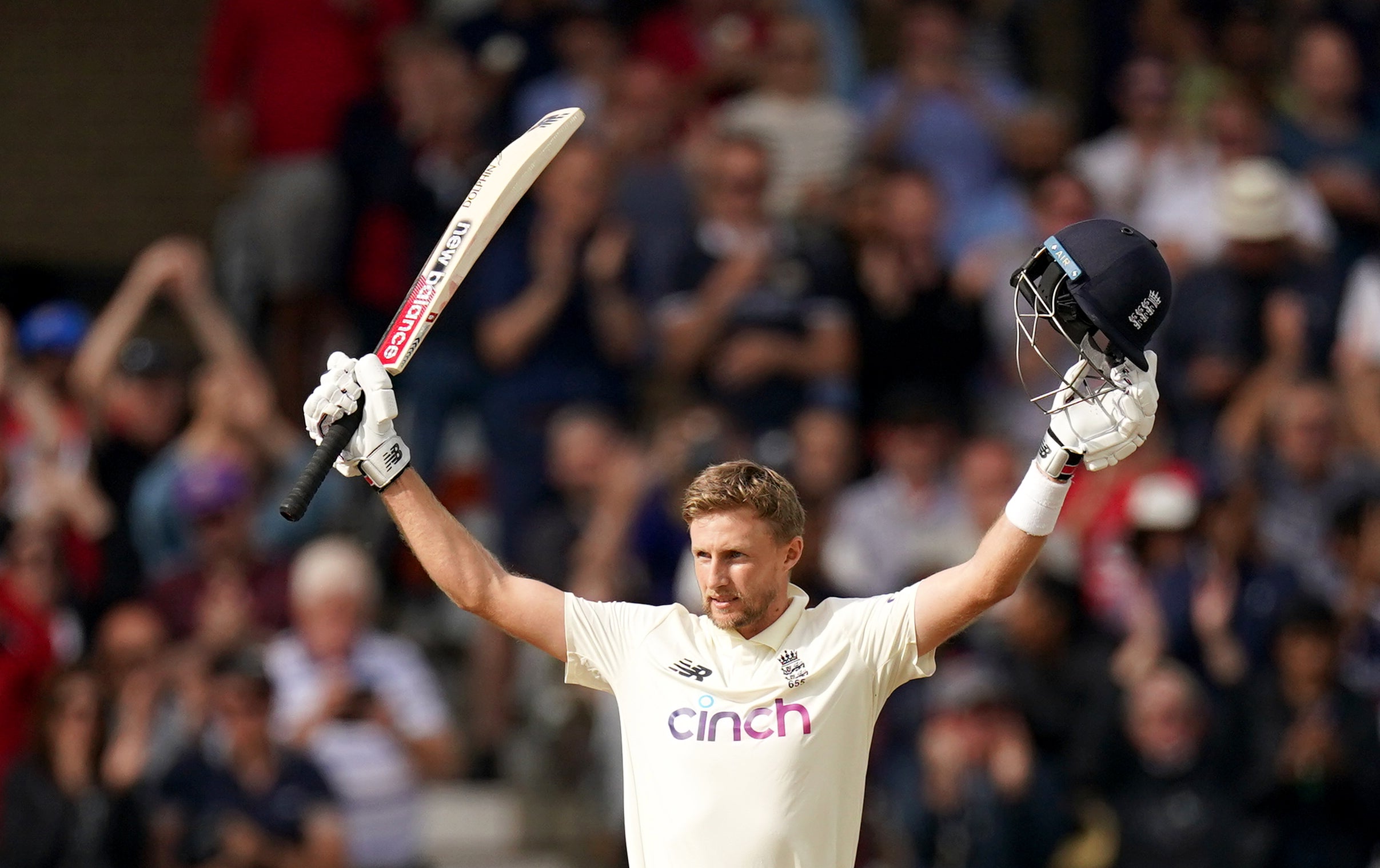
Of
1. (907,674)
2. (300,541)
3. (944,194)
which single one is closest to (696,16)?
(944,194)

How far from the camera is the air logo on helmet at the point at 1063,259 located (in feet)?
19.0

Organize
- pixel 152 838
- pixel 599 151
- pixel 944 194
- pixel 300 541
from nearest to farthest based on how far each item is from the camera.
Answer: pixel 152 838
pixel 300 541
pixel 599 151
pixel 944 194

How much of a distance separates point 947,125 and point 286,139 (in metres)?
3.86

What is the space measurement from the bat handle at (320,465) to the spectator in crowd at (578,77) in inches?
250

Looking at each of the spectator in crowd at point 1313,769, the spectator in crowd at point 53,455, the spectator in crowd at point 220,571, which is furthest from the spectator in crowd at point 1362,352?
the spectator in crowd at point 53,455

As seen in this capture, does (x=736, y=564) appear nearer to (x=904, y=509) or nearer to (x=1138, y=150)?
(x=904, y=509)

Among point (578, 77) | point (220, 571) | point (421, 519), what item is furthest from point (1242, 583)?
point (421, 519)

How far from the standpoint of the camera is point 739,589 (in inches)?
232

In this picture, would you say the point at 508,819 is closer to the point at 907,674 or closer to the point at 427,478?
the point at 427,478

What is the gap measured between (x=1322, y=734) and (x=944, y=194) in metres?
4.07

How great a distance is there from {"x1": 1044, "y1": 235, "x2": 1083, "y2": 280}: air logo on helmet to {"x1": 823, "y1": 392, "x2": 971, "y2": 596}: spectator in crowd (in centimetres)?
498

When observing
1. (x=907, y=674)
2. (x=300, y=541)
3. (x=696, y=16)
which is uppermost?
(x=696, y=16)

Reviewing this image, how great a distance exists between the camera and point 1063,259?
5848 mm

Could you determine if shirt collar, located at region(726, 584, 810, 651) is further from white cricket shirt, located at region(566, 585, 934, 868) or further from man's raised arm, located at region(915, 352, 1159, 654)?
man's raised arm, located at region(915, 352, 1159, 654)
